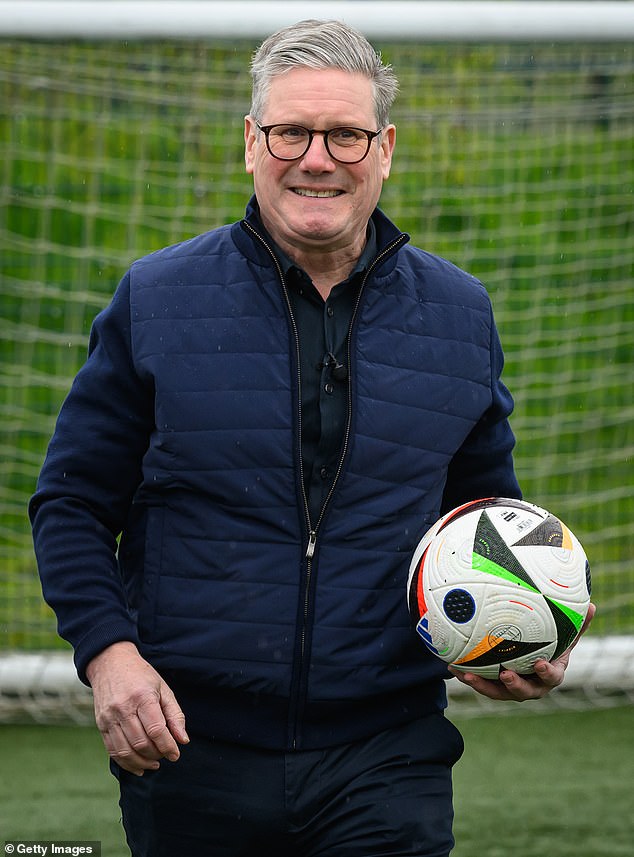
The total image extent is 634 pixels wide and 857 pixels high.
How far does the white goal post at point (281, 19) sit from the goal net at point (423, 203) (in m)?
0.01

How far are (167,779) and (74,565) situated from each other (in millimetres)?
485

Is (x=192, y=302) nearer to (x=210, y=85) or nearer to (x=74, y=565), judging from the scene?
(x=74, y=565)

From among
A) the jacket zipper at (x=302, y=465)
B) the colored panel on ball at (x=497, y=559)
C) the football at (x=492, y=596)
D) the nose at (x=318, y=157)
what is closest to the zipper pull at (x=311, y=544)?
the jacket zipper at (x=302, y=465)

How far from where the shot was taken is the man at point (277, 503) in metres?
2.74

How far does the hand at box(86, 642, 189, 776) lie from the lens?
2543 millimetres

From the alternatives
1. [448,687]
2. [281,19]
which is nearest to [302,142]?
[281,19]

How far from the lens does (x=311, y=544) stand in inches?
108

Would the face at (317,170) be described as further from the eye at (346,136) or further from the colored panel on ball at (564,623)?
the colored panel on ball at (564,623)

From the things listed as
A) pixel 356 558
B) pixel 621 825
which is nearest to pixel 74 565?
pixel 356 558

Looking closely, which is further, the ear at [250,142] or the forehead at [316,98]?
the ear at [250,142]

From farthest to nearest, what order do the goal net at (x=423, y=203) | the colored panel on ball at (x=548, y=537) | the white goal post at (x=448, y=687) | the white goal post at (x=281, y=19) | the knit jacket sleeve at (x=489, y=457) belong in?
the goal net at (x=423, y=203)
the white goal post at (x=448, y=687)
the white goal post at (x=281, y=19)
the knit jacket sleeve at (x=489, y=457)
the colored panel on ball at (x=548, y=537)

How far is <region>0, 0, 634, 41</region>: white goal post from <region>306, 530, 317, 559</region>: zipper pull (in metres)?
2.93

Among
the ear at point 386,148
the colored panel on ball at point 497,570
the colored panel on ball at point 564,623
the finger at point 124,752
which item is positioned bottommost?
the finger at point 124,752

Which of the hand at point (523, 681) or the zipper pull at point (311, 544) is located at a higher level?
the zipper pull at point (311, 544)
